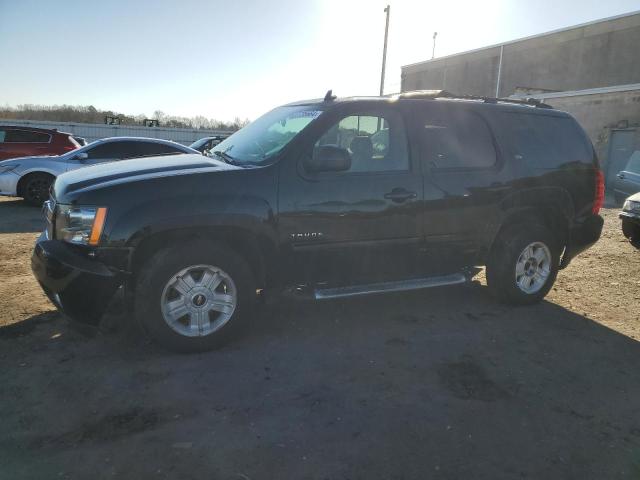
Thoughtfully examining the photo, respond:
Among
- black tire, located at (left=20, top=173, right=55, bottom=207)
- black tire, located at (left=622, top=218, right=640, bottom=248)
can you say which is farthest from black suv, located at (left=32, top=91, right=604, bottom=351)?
black tire, located at (left=20, top=173, right=55, bottom=207)

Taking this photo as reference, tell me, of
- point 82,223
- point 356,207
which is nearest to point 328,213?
point 356,207

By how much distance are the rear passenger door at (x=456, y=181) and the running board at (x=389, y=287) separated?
Result: 11cm

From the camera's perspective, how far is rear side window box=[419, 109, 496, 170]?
4398mm

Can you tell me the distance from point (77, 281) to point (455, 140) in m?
3.43

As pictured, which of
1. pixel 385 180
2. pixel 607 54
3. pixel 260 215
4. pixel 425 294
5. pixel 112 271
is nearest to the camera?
pixel 112 271

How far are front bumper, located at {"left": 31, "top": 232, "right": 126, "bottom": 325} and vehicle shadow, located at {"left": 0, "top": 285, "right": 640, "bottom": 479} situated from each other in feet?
1.41

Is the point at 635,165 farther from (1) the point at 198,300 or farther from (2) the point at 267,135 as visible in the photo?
(1) the point at 198,300

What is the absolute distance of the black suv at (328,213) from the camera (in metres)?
3.49

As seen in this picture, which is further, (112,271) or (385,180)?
(385,180)

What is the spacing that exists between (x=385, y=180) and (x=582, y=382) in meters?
2.15

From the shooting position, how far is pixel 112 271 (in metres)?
3.45

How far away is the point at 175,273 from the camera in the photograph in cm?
358

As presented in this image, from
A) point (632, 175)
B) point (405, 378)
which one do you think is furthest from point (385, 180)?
point (632, 175)

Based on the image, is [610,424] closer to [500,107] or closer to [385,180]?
[385,180]
